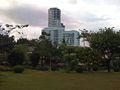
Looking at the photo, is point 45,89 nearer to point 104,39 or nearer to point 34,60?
point 104,39

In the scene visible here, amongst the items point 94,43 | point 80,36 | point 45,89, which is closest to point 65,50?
point 80,36

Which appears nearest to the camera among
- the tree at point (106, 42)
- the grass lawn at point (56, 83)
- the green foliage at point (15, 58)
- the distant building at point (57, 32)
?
the grass lawn at point (56, 83)

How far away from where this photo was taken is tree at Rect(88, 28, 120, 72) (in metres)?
61.9

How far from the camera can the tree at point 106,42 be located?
203ft

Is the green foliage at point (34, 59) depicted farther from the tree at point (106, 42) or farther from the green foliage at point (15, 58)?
the tree at point (106, 42)

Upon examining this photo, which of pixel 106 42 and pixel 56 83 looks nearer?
pixel 56 83

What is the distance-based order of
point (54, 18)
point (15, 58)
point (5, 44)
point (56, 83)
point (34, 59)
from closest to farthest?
1. point (56, 83)
2. point (15, 58)
3. point (5, 44)
4. point (34, 59)
5. point (54, 18)

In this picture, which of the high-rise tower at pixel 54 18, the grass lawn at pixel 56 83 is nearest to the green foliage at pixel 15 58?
the grass lawn at pixel 56 83

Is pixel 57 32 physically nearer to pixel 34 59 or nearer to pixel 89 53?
pixel 34 59

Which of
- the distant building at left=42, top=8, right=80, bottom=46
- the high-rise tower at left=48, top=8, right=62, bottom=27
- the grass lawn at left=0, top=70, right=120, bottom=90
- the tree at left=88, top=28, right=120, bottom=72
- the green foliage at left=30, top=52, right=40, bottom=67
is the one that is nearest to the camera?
the grass lawn at left=0, top=70, right=120, bottom=90

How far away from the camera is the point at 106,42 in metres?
62.2

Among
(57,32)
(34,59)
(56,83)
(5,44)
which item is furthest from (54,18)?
(56,83)

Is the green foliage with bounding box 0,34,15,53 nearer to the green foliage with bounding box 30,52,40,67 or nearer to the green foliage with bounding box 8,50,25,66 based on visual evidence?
the green foliage with bounding box 8,50,25,66

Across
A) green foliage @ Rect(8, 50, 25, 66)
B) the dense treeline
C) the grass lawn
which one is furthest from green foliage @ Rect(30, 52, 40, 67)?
the grass lawn
